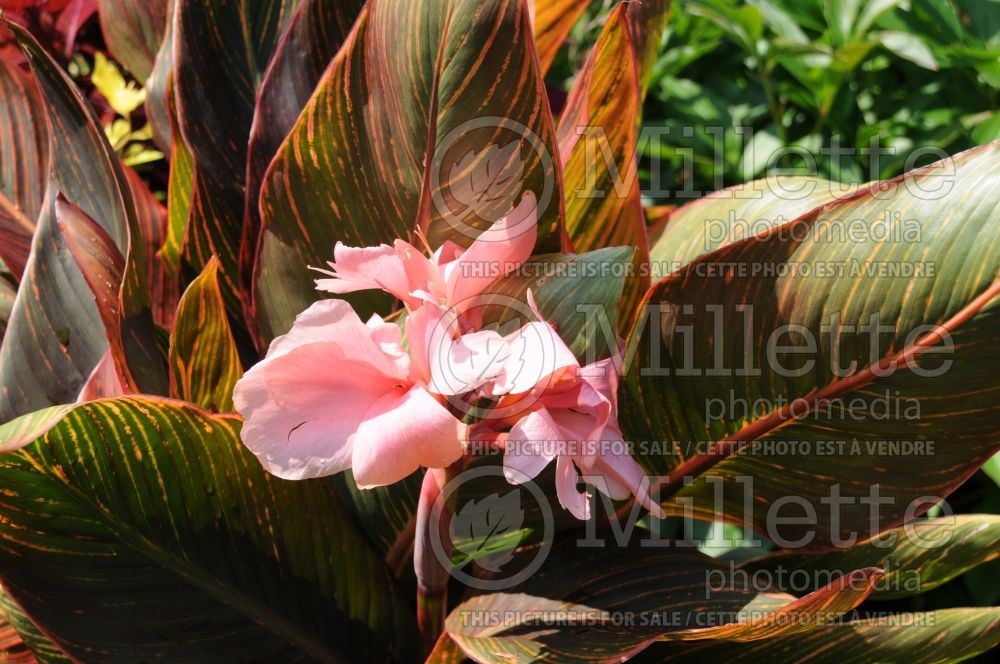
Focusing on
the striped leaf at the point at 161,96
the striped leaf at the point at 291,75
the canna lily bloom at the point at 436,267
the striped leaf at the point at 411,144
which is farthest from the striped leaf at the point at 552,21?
the canna lily bloom at the point at 436,267

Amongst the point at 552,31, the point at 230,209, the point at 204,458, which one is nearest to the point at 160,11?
the point at 230,209

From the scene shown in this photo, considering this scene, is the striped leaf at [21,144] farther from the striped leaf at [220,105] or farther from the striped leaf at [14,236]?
the striped leaf at [220,105]

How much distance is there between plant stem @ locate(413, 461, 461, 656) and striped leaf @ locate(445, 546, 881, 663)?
0.02 metres

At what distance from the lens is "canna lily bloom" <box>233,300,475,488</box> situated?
0.50 m

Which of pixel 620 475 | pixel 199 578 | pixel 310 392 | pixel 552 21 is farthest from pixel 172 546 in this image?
pixel 552 21

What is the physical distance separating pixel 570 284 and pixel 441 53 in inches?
8.6

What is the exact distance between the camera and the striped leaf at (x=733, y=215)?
2.92 ft

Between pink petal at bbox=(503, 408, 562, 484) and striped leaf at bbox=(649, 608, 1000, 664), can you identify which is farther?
striped leaf at bbox=(649, 608, 1000, 664)

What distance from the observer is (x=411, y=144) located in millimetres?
804

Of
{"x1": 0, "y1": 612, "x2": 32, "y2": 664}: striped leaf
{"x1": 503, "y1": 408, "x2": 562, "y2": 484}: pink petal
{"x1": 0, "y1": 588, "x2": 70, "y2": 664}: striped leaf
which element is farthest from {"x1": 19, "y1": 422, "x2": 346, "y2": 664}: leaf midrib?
{"x1": 503, "y1": 408, "x2": 562, "y2": 484}: pink petal

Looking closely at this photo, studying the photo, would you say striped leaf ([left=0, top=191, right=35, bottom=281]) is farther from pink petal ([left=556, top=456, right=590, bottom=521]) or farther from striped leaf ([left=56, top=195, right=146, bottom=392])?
pink petal ([left=556, top=456, right=590, bottom=521])

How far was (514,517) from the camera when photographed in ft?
2.80

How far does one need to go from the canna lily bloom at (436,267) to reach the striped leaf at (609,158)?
0.74 feet

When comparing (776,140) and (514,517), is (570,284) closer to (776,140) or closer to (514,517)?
(514,517)
